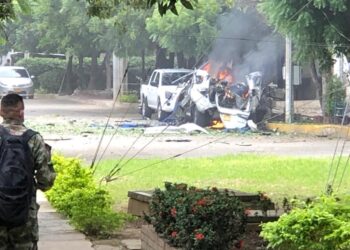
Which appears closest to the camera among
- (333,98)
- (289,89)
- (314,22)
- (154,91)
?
(314,22)

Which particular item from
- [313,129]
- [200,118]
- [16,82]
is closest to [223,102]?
[200,118]

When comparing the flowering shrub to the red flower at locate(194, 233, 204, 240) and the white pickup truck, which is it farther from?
the white pickup truck

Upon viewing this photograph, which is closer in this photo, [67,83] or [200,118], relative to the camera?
[200,118]

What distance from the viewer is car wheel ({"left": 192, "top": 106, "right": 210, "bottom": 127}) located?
1020 inches

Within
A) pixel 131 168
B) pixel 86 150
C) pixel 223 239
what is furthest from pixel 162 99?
pixel 223 239

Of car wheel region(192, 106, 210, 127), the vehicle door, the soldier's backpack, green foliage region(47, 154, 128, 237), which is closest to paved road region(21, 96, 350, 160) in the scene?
car wheel region(192, 106, 210, 127)

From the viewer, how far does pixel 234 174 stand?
14.3m

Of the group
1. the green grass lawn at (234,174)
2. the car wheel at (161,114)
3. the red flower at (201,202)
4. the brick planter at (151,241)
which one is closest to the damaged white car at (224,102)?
the car wheel at (161,114)

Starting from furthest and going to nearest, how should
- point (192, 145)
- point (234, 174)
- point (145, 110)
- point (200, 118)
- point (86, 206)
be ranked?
1. point (145, 110)
2. point (200, 118)
3. point (192, 145)
4. point (234, 174)
5. point (86, 206)

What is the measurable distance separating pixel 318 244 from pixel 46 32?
121 feet

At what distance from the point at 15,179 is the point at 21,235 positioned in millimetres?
394

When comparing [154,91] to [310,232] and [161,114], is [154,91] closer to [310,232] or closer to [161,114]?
[161,114]

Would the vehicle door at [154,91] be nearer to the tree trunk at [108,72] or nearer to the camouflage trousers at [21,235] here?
the tree trunk at [108,72]

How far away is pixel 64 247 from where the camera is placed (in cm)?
804
